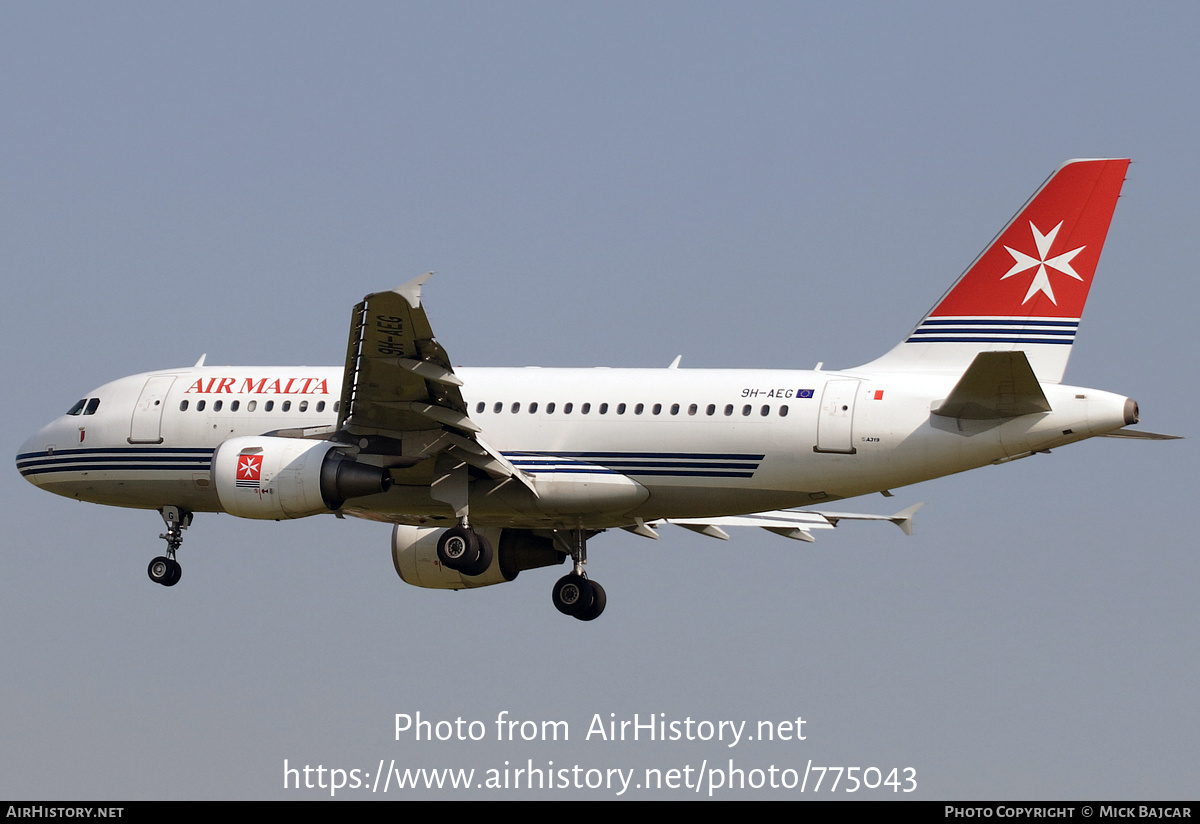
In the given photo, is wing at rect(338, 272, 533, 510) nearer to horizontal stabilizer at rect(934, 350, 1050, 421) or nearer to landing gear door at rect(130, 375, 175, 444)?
landing gear door at rect(130, 375, 175, 444)

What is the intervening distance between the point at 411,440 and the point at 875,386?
355 inches

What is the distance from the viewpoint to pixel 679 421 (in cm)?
3422

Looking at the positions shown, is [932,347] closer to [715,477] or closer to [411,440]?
[715,477]

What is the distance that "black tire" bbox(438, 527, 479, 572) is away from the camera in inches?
1355

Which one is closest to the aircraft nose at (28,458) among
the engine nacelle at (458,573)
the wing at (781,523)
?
the engine nacelle at (458,573)

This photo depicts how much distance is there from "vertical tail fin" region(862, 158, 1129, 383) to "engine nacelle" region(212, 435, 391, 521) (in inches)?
422

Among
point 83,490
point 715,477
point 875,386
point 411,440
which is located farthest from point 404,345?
point 83,490

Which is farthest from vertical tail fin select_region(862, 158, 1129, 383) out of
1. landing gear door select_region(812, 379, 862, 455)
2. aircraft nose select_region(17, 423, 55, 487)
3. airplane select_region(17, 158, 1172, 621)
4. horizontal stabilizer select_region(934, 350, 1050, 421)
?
aircraft nose select_region(17, 423, 55, 487)

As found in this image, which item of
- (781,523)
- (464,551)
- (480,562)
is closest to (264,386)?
(464,551)

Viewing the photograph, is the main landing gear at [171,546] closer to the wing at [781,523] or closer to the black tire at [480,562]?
Result: the black tire at [480,562]

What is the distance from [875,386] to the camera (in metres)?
33.2

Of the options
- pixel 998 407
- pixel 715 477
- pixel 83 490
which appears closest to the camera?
pixel 998 407

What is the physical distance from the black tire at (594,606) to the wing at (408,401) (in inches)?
182

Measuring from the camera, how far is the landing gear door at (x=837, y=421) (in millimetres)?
32844
